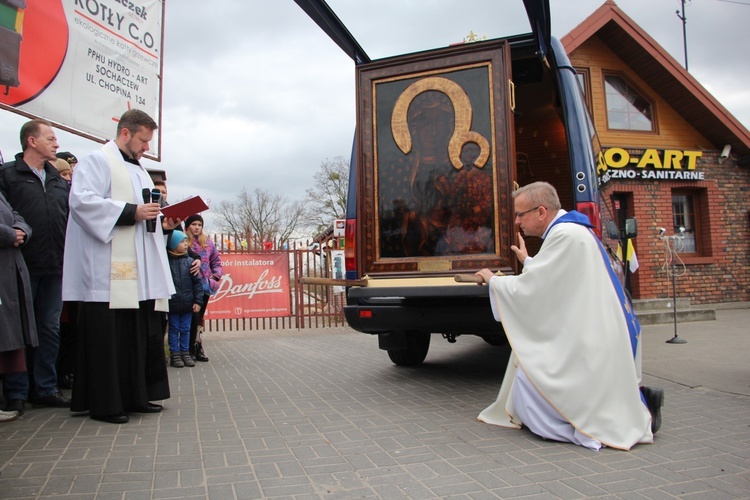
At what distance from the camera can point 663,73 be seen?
45.2 feet

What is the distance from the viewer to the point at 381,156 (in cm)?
536

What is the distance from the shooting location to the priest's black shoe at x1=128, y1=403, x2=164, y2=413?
420 centimetres

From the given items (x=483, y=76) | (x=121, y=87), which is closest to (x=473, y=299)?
(x=483, y=76)

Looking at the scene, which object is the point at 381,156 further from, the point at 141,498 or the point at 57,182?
the point at 141,498

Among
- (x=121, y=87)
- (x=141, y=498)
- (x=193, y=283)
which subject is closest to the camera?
(x=141, y=498)

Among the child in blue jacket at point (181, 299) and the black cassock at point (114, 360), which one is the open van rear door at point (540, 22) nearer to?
the black cassock at point (114, 360)

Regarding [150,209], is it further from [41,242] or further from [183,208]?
[41,242]

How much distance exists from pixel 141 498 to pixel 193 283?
4529 mm

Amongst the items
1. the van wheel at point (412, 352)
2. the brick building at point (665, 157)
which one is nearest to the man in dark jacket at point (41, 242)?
the van wheel at point (412, 352)

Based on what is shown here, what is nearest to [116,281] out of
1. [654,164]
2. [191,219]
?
[191,219]

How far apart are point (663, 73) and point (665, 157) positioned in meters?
2.08

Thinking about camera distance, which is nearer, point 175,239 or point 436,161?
point 436,161

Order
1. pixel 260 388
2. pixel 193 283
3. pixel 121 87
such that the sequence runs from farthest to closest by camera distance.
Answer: pixel 193 283 → pixel 121 87 → pixel 260 388

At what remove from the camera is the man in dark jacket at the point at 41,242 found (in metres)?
4.47
